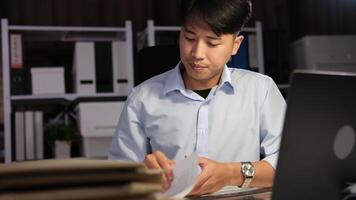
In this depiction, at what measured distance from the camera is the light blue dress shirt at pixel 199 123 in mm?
1184

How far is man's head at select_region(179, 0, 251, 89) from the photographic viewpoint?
1.08 metres

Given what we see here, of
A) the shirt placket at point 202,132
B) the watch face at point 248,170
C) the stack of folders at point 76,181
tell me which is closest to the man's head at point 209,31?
the shirt placket at point 202,132

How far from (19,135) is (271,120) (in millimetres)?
1927

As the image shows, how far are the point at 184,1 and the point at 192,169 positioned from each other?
0.55 meters

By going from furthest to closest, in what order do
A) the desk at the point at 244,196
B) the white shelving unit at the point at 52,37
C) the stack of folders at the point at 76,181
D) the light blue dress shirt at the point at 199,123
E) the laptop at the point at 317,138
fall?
the white shelving unit at the point at 52,37 < the light blue dress shirt at the point at 199,123 < the desk at the point at 244,196 < the laptop at the point at 317,138 < the stack of folders at the point at 76,181

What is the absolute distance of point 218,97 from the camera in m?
1.22

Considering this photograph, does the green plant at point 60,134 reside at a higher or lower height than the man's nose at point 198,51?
lower

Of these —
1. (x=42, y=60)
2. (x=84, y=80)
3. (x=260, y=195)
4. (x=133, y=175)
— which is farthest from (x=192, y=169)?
(x=42, y=60)

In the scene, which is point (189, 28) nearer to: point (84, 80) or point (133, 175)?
point (133, 175)

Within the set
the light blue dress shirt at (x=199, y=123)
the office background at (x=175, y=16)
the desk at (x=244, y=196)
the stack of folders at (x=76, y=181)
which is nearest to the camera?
the stack of folders at (x=76, y=181)

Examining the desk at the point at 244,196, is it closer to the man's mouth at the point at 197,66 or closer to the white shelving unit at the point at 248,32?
the man's mouth at the point at 197,66

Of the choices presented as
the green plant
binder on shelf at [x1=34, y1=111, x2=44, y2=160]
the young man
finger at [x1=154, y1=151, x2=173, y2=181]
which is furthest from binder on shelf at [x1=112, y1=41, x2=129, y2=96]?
finger at [x1=154, y1=151, x2=173, y2=181]

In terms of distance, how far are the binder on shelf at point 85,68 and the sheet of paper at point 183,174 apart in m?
2.08

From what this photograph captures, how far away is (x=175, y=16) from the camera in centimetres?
344
